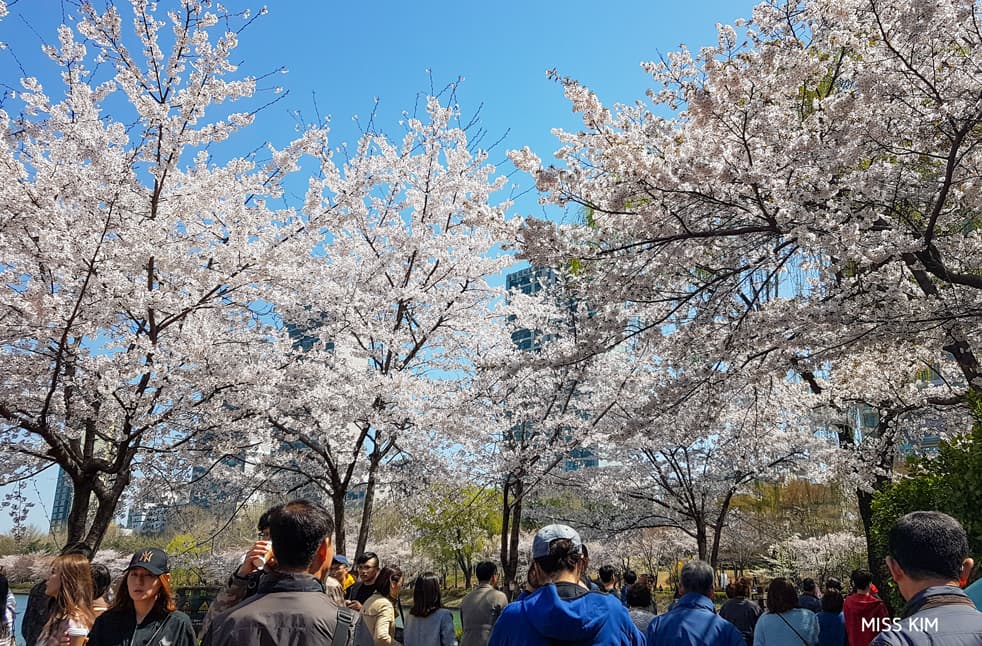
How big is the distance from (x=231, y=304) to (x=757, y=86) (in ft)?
23.5

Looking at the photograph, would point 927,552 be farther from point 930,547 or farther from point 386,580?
point 386,580

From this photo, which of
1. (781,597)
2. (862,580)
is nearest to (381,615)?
(781,597)

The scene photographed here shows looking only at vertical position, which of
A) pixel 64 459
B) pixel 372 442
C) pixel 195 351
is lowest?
pixel 64 459

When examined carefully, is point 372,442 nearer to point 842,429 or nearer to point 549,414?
point 549,414

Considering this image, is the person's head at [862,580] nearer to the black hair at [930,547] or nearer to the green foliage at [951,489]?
the green foliage at [951,489]

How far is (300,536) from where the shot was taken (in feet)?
6.95

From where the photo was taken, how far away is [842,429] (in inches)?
446

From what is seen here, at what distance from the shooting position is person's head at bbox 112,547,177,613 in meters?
3.03

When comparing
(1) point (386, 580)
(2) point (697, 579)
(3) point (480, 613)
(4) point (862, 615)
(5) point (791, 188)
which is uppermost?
(5) point (791, 188)

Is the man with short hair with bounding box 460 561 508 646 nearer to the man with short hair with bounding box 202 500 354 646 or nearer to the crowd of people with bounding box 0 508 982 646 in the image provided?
the crowd of people with bounding box 0 508 982 646

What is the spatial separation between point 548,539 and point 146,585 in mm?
2077

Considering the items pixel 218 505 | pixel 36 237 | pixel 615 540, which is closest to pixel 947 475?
pixel 36 237

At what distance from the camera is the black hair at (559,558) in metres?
2.46

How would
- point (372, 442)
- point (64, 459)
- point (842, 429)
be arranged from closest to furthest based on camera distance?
point (64, 459), point (372, 442), point (842, 429)
